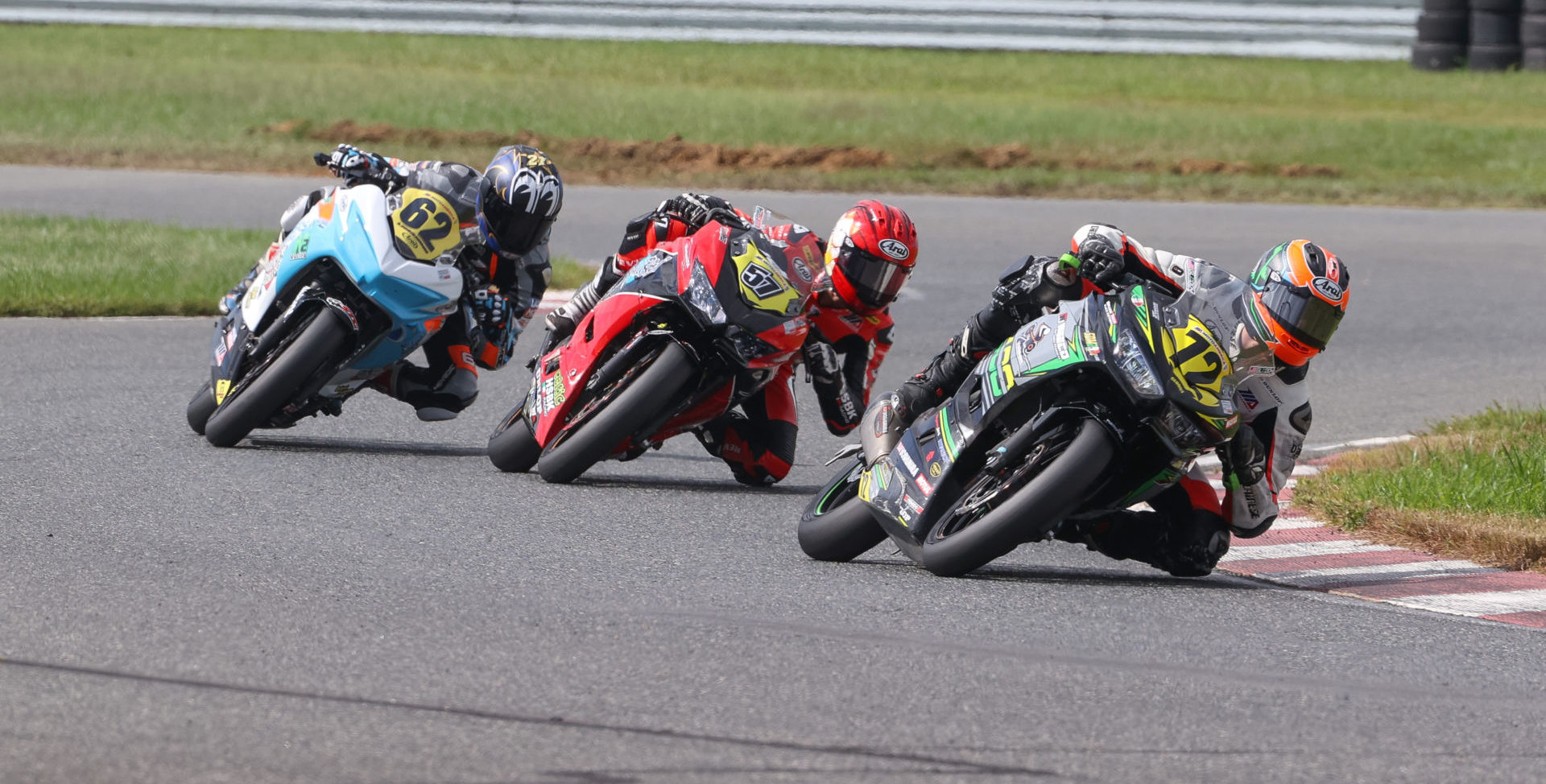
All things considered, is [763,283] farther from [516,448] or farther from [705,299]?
[516,448]

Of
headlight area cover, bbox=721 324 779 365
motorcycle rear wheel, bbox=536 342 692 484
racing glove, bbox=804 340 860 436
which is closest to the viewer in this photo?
motorcycle rear wheel, bbox=536 342 692 484

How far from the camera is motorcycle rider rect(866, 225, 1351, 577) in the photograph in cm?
593

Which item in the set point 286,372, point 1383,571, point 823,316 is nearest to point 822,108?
point 823,316

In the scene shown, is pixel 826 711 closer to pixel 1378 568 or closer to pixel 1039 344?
pixel 1039 344

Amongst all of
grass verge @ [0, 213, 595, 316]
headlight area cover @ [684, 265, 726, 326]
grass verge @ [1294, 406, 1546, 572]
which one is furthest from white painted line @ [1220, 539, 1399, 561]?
grass verge @ [0, 213, 595, 316]

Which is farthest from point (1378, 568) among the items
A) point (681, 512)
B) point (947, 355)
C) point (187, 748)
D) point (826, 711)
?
point (187, 748)

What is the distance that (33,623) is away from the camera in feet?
16.6

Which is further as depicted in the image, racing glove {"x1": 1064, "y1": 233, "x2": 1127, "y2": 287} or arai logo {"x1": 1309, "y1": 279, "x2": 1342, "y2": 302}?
racing glove {"x1": 1064, "y1": 233, "x2": 1127, "y2": 287}

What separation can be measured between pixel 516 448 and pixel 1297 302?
10.4 ft

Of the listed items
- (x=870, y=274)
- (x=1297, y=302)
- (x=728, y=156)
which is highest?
(x=1297, y=302)

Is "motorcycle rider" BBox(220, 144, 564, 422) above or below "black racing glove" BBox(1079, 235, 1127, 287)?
below

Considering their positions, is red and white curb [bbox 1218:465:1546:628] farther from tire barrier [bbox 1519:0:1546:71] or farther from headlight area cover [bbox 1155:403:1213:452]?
tire barrier [bbox 1519:0:1546:71]

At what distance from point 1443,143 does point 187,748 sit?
21205mm

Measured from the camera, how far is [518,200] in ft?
26.8
